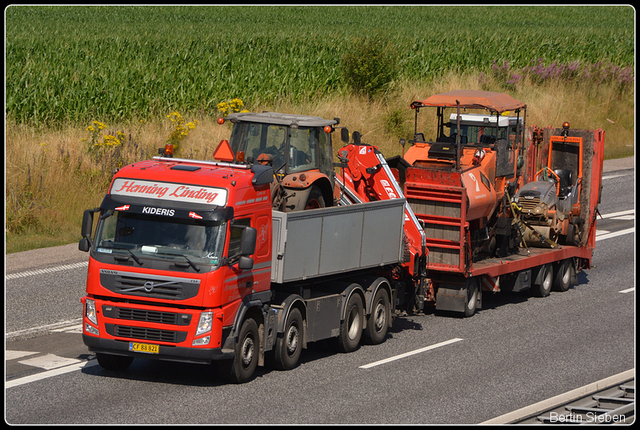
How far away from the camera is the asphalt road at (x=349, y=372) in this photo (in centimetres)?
1095

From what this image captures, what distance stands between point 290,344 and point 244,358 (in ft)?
3.36

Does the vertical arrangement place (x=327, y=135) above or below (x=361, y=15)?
below

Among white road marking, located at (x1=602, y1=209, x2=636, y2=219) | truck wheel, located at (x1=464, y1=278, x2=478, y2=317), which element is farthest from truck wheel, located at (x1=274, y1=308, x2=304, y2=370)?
white road marking, located at (x1=602, y1=209, x2=636, y2=219)

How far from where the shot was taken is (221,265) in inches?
455

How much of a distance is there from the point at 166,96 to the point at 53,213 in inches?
379

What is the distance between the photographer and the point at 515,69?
1645 inches

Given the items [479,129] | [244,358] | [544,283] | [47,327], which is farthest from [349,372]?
[544,283]

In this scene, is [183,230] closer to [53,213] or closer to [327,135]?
[327,135]

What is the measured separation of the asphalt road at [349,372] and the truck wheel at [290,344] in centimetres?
16

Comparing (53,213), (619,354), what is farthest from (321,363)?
(53,213)

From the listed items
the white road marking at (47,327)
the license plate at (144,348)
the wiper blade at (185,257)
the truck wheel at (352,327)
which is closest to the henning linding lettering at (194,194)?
the wiper blade at (185,257)

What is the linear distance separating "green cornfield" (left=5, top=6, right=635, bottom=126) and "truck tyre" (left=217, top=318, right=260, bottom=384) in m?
16.4

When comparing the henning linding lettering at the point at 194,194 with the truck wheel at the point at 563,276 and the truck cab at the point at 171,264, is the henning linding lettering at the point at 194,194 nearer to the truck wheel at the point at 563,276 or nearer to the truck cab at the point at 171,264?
the truck cab at the point at 171,264

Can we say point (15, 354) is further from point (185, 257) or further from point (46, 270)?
point (46, 270)
